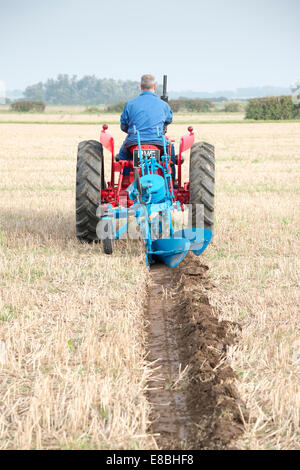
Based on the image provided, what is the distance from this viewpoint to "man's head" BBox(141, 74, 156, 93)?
7.05m

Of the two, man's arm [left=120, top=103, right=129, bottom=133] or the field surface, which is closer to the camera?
the field surface

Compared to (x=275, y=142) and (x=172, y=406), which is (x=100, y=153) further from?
(x=275, y=142)

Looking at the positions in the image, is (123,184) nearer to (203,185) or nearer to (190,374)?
(203,185)

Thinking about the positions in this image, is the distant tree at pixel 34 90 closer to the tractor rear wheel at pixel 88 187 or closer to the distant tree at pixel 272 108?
the distant tree at pixel 272 108

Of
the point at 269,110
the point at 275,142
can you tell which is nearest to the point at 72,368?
the point at 275,142

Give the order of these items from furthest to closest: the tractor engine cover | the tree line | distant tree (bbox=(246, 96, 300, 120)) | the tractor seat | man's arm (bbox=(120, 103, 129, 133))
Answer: the tree line < distant tree (bbox=(246, 96, 300, 120)) < man's arm (bbox=(120, 103, 129, 133)) < the tractor seat < the tractor engine cover

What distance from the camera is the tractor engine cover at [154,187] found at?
6355mm

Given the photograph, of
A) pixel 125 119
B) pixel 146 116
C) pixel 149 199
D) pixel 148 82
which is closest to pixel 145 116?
pixel 146 116

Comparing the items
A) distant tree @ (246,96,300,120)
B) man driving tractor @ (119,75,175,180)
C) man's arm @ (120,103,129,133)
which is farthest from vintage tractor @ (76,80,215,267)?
distant tree @ (246,96,300,120)

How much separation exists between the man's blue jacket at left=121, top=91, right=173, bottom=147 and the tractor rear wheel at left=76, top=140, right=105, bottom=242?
0.45 metres

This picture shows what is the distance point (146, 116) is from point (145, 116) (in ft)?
0.04

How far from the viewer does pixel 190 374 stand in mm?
3920

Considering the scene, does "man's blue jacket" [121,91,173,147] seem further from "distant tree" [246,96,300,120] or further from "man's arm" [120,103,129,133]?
"distant tree" [246,96,300,120]

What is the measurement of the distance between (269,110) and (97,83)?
114m
